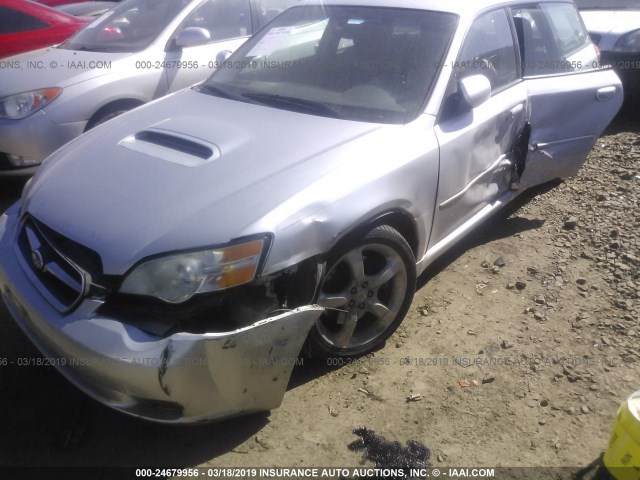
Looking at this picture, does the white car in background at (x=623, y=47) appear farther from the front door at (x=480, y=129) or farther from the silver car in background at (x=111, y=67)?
the silver car in background at (x=111, y=67)

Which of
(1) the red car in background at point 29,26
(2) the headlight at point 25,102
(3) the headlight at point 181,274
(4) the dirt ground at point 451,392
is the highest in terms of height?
(1) the red car in background at point 29,26

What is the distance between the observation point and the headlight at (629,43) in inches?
239

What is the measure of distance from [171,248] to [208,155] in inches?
24.5

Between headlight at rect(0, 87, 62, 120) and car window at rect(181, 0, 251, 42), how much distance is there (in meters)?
1.27

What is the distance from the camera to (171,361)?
199cm

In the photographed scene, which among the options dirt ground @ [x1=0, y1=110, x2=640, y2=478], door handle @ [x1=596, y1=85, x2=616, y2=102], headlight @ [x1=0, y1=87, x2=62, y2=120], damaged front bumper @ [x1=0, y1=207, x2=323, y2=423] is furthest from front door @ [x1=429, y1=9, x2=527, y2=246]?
headlight @ [x1=0, y1=87, x2=62, y2=120]

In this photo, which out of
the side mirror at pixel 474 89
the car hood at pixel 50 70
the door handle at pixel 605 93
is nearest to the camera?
the side mirror at pixel 474 89

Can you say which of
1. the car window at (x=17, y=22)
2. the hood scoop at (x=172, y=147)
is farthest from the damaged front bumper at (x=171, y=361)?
the car window at (x=17, y=22)

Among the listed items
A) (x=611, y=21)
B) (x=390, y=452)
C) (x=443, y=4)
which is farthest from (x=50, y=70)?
(x=611, y=21)

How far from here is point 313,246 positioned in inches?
90.1

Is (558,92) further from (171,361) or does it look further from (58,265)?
(58,265)

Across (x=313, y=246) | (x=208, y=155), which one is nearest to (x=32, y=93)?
(x=208, y=155)

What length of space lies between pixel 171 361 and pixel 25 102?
3.23m

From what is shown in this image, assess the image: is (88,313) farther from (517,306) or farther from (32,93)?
(32,93)
